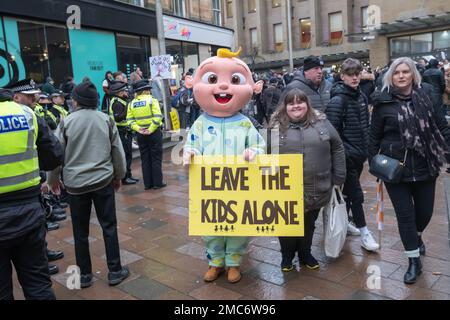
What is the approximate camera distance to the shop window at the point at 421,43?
1078 inches

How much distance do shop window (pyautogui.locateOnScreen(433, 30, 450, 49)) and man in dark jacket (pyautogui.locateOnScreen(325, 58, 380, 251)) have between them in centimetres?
2589

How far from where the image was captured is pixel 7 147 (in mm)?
2965

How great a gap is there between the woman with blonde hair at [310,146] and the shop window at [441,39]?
2668 cm

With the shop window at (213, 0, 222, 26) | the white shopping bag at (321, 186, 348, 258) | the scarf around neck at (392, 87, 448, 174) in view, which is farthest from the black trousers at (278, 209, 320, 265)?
the shop window at (213, 0, 222, 26)

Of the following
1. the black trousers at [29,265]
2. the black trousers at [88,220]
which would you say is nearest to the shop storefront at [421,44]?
the black trousers at [88,220]

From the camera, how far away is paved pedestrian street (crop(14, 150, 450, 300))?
12.4 feet

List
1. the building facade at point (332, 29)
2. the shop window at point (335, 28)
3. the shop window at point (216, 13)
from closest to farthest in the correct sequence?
1. the shop window at point (216, 13)
2. the building facade at point (332, 29)
3. the shop window at point (335, 28)

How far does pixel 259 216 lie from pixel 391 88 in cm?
164

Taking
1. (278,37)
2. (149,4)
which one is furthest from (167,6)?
(278,37)

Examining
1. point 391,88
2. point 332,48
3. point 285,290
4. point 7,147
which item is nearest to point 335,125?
point 391,88

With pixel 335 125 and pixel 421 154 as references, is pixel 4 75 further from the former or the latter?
pixel 421 154

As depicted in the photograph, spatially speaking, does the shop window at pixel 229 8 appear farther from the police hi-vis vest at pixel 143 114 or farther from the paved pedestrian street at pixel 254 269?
the paved pedestrian street at pixel 254 269

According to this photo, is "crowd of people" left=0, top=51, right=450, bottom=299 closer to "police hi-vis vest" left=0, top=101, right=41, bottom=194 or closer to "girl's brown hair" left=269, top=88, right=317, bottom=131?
"girl's brown hair" left=269, top=88, right=317, bottom=131

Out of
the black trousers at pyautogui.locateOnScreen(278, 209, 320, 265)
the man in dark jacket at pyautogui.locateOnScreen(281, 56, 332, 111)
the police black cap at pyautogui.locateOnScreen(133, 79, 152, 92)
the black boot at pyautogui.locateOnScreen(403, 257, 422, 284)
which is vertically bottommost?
the black boot at pyautogui.locateOnScreen(403, 257, 422, 284)
